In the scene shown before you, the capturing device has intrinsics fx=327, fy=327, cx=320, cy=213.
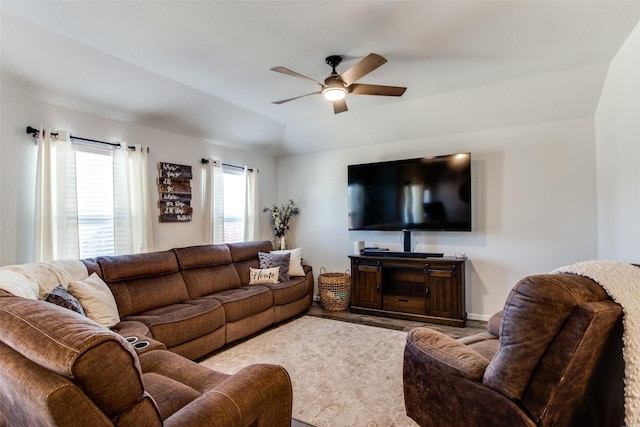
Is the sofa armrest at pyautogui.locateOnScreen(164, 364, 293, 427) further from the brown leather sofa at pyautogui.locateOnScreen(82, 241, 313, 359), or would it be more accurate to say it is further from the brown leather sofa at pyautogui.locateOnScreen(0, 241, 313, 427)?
the brown leather sofa at pyautogui.locateOnScreen(82, 241, 313, 359)

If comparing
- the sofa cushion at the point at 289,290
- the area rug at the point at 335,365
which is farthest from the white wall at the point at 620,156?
the sofa cushion at the point at 289,290

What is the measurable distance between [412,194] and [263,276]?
2357 millimetres

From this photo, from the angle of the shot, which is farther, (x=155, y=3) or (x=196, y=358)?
(x=196, y=358)

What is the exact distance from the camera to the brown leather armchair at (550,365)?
4.28 feet

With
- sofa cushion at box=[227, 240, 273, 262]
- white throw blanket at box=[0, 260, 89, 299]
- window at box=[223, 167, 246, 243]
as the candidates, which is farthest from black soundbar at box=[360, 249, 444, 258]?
white throw blanket at box=[0, 260, 89, 299]

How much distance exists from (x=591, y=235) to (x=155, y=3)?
489 cm

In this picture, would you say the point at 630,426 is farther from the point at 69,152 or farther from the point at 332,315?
the point at 69,152

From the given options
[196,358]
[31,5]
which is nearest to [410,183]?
[196,358]

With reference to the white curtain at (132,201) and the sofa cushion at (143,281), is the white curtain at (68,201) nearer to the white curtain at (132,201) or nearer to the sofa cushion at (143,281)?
the white curtain at (132,201)

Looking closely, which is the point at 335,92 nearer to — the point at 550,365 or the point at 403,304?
the point at 550,365

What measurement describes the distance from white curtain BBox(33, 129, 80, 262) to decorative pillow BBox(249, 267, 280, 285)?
2008 mm

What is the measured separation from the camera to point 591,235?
12.5 ft

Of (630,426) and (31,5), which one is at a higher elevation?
(31,5)

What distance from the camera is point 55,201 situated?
3088mm
